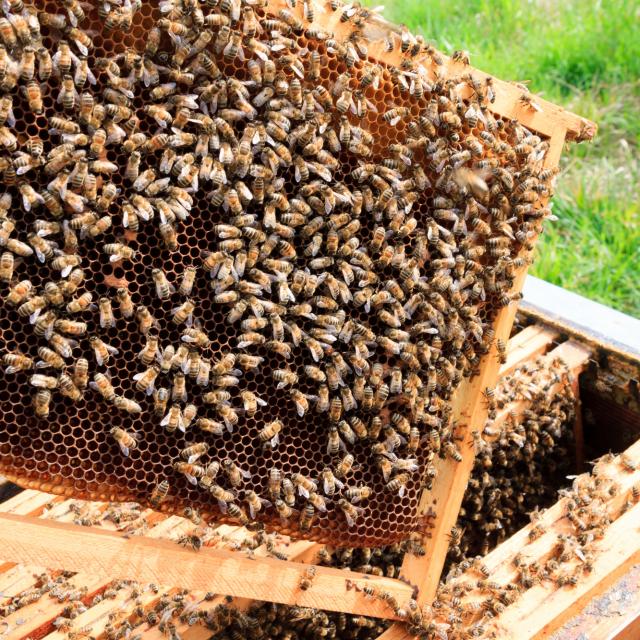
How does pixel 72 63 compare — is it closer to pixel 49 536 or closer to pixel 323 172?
pixel 323 172

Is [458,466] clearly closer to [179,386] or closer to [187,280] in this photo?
[179,386]

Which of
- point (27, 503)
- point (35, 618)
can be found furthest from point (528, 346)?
point (35, 618)

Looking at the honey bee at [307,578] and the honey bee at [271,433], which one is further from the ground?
the honey bee at [271,433]

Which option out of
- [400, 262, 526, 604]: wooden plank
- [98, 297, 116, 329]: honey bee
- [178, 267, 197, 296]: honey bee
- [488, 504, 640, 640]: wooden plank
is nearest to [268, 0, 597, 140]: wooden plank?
[400, 262, 526, 604]: wooden plank

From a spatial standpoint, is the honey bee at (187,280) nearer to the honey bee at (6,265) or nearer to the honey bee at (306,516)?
the honey bee at (6,265)

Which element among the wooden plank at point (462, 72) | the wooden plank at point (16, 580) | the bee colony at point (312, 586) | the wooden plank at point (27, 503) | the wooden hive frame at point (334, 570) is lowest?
the wooden plank at point (16, 580)

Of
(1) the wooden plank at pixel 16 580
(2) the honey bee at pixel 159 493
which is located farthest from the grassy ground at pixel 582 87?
(1) the wooden plank at pixel 16 580

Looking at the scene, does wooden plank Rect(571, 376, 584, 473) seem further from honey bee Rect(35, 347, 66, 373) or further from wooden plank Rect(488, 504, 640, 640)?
honey bee Rect(35, 347, 66, 373)
